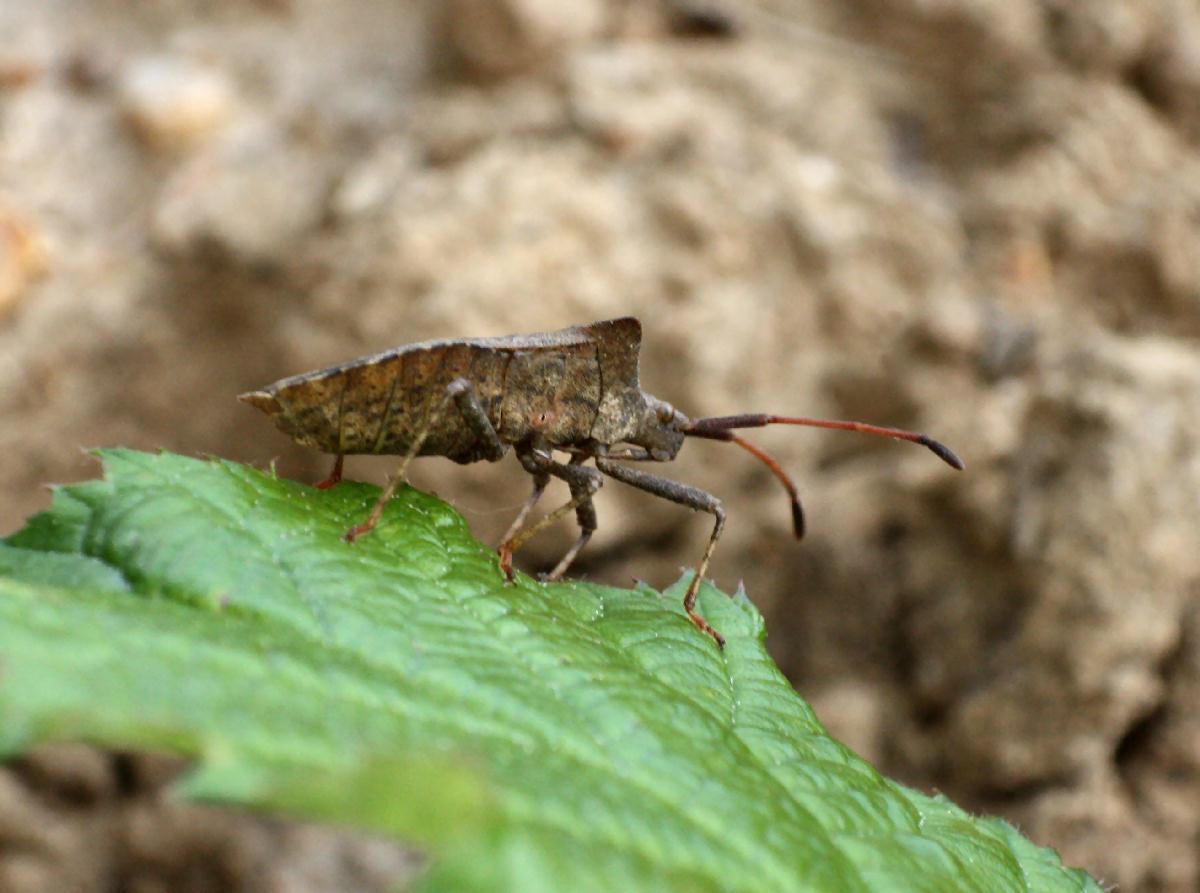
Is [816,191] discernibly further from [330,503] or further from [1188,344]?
[330,503]

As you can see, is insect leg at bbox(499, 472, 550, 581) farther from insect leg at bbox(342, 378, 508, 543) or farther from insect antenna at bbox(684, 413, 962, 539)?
insect antenna at bbox(684, 413, 962, 539)

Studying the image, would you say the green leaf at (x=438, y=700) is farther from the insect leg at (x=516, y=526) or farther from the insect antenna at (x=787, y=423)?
the insect antenna at (x=787, y=423)

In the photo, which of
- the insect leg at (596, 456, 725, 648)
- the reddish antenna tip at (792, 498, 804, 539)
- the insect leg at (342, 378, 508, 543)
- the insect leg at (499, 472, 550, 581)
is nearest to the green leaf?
the insect leg at (499, 472, 550, 581)

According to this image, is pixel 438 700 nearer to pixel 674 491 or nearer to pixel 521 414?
pixel 521 414

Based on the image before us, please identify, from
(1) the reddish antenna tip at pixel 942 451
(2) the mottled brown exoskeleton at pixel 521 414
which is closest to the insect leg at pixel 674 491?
(2) the mottled brown exoskeleton at pixel 521 414

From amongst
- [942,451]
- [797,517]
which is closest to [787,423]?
[797,517]

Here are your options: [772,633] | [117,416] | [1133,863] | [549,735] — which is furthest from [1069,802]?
[117,416]
